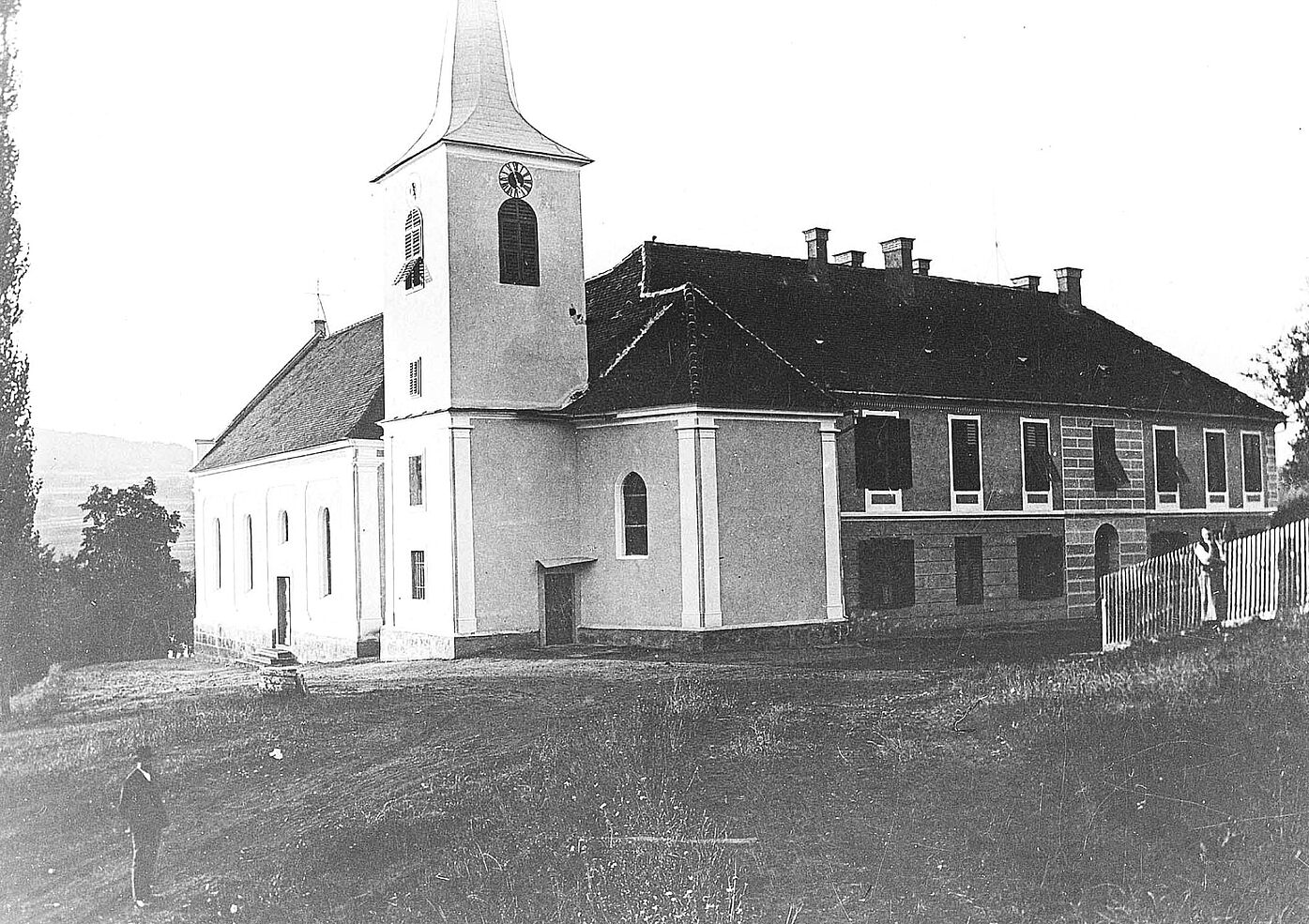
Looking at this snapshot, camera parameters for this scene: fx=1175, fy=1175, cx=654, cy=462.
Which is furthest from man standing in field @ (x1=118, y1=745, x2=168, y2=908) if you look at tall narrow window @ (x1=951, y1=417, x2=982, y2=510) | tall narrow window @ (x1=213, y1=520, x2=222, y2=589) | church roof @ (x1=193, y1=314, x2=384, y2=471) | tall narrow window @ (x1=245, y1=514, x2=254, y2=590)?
tall narrow window @ (x1=213, y1=520, x2=222, y2=589)

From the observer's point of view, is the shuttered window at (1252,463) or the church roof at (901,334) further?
the shuttered window at (1252,463)

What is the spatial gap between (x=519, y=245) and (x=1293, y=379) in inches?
571

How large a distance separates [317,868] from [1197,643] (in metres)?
12.4

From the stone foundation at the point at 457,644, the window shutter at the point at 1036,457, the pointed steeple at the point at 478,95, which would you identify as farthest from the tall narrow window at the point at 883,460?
the pointed steeple at the point at 478,95

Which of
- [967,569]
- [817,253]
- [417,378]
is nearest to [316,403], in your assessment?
[417,378]

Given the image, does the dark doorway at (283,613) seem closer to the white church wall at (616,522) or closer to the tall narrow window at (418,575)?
the tall narrow window at (418,575)

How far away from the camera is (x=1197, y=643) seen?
16688 mm

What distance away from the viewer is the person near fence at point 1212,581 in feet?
57.0

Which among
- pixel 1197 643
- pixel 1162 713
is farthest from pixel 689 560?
pixel 1162 713

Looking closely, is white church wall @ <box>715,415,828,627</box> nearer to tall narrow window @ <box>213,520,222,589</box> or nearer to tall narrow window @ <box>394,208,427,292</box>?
tall narrow window @ <box>394,208,427,292</box>

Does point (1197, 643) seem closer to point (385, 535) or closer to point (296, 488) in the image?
point (385, 535)

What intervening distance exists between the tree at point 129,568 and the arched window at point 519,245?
9362mm

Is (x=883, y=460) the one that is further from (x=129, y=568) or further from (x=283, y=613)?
(x=129, y=568)

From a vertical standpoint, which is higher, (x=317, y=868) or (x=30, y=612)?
(x=30, y=612)
